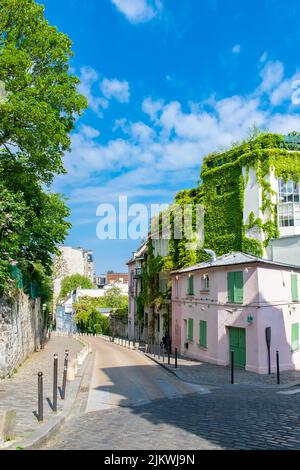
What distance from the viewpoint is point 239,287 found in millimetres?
20547

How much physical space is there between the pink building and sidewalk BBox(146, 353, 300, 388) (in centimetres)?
80

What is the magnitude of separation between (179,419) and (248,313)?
11288 mm

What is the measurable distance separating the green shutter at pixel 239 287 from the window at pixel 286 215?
929 centimetres

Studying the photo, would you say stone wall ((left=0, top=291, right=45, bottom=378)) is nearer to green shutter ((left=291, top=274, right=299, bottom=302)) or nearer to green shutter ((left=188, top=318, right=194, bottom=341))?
green shutter ((left=188, top=318, right=194, bottom=341))

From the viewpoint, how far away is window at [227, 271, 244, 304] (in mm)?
20400

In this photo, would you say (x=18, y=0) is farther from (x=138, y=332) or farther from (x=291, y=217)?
(x=138, y=332)

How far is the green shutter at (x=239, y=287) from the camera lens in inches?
801

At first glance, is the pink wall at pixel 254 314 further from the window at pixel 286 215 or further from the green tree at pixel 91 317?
the green tree at pixel 91 317

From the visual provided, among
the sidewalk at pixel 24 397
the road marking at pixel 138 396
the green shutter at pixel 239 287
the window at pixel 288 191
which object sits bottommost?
the road marking at pixel 138 396

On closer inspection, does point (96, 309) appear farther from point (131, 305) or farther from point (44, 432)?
point (44, 432)

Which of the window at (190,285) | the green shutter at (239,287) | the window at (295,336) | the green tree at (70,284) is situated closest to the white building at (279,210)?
the window at (190,285)

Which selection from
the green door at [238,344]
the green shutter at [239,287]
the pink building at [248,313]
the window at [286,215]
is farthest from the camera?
the window at [286,215]

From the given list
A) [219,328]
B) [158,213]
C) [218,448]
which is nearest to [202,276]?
[219,328]

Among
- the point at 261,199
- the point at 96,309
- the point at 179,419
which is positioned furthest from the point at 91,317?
the point at 179,419
